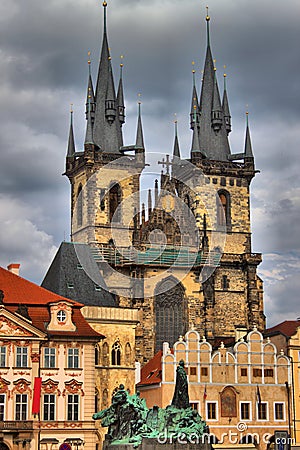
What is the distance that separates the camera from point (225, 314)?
235ft

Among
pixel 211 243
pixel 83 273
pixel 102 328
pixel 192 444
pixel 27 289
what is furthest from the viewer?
pixel 211 243

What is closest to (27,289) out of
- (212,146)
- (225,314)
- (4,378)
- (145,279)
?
(4,378)

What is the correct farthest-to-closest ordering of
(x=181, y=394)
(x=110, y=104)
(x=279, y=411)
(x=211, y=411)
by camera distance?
(x=110, y=104)
(x=279, y=411)
(x=211, y=411)
(x=181, y=394)

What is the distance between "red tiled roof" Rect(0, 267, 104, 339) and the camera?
4944cm

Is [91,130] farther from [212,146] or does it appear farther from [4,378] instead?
[4,378]

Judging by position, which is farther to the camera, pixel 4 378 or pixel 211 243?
pixel 211 243

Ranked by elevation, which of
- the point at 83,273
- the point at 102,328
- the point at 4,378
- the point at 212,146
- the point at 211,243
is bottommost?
the point at 4,378

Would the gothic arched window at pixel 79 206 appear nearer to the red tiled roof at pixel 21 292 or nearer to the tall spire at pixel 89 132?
the tall spire at pixel 89 132

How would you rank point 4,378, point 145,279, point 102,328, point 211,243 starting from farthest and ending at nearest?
1. point 211,243
2. point 145,279
3. point 102,328
4. point 4,378

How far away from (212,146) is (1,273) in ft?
105

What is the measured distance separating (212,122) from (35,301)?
34.0m

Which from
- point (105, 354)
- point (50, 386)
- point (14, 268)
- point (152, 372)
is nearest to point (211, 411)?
point (152, 372)

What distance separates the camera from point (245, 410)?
55.2m

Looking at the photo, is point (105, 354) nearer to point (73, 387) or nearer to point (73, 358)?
point (73, 358)
